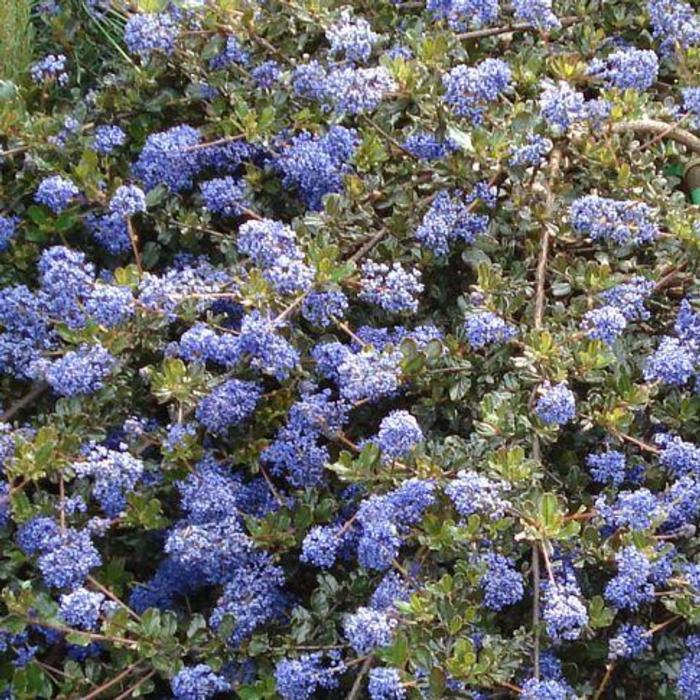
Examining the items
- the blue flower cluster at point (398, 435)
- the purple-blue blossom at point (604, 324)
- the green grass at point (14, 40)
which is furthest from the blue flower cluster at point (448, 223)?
the green grass at point (14, 40)

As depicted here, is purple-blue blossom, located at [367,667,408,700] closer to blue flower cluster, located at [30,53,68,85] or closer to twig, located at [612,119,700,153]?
twig, located at [612,119,700,153]

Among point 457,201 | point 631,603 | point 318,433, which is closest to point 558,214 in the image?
point 457,201

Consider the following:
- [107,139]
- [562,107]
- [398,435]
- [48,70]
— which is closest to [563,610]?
[398,435]

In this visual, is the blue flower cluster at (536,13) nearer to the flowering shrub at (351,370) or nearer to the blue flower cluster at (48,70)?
the flowering shrub at (351,370)

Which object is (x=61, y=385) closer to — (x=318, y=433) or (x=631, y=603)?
(x=318, y=433)

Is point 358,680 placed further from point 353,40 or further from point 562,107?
point 353,40

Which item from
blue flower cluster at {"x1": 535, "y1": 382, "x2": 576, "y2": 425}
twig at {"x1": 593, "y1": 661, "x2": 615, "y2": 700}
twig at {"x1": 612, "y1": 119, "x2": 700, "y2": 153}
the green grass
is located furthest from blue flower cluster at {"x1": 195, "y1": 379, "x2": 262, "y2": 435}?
the green grass

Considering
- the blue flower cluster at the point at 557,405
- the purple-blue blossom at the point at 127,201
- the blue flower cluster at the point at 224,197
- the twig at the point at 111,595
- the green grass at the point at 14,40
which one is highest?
the green grass at the point at 14,40
